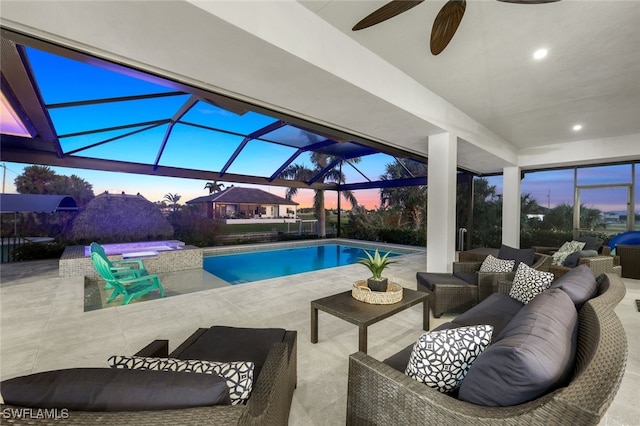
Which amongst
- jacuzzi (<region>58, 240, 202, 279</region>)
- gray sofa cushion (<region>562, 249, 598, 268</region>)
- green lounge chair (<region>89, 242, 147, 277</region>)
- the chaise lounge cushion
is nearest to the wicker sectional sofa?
the chaise lounge cushion

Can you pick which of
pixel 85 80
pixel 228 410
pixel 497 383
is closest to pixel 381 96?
pixel 497 383

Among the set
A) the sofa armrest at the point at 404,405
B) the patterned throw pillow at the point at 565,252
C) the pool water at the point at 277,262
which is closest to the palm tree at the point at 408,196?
the pool water at the point at 277,262

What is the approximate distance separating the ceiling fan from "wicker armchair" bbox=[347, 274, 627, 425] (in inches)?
81.4

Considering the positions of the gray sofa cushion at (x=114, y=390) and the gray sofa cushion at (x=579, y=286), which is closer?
the gray sofa cushion at (x=114, y=390)

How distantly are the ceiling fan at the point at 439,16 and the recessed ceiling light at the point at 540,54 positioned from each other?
1.54 meters

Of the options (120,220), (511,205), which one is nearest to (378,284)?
(511,205)

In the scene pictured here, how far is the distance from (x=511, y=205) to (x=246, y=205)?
9.75 metres

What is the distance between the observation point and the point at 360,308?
94.8 inches

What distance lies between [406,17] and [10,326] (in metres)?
5.21

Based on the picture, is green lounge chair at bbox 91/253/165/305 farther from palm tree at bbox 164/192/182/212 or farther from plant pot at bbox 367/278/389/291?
palm tree at bbox 164/192/182/212

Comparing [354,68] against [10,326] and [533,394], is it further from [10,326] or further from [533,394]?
[10,326]

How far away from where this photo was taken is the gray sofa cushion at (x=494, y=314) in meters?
2.18

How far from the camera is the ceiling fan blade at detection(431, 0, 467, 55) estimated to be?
1986 mm

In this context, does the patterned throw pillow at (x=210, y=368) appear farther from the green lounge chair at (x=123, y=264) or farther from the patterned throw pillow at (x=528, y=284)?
the green lounge chair at (x=123, y=264)
